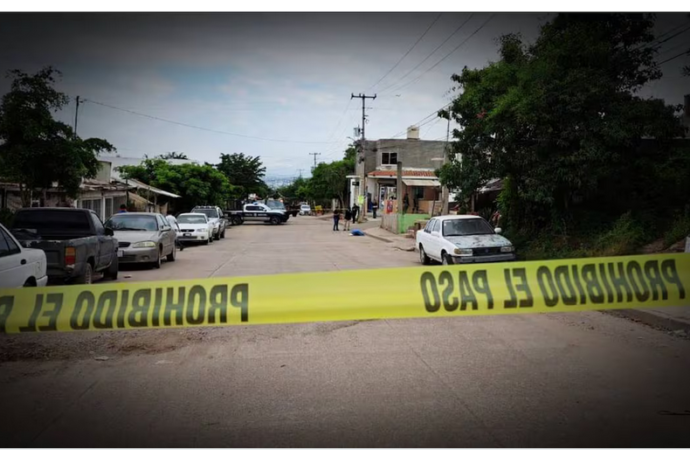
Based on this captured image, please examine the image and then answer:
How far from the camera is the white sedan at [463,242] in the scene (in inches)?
566

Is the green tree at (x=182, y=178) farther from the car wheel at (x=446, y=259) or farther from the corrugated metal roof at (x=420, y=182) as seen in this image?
the car wheel at (x=446, y=259)

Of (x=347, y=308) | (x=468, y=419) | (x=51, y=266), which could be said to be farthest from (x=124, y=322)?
(x=51, y=266)

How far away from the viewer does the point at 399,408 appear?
15.5 feet

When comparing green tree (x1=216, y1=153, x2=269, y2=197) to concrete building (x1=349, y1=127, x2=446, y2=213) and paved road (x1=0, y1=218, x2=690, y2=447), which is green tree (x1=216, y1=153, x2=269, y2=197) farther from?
paved road (x1=0, y1=218, x2=690, y2=447)

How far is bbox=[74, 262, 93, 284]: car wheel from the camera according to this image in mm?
10609

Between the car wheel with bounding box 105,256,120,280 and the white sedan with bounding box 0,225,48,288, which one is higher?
the white sedan with bounding box 0,225,48,288

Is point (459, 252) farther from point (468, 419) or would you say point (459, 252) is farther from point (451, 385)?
point (468, 419)

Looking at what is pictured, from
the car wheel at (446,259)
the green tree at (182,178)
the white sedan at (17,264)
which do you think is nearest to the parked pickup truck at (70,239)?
the white sedan at (17,264)

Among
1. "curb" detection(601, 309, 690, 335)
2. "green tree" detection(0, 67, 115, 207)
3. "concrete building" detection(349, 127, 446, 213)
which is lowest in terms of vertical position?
"curb" detection(601, 309, 690, 335)

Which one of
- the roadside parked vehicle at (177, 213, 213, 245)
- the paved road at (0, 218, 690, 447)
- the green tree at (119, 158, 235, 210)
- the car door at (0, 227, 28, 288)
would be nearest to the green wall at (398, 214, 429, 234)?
the roadside parked vehicle at (177, 213, 213, 245)

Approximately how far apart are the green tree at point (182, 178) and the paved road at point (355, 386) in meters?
34.4

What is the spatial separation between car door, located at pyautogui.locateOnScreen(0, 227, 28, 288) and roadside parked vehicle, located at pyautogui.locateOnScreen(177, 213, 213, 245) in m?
17.7

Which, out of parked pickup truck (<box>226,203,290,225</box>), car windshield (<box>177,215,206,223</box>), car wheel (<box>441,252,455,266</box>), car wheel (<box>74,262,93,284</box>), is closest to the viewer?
car wheel (<box>74,262,93,284</box>)

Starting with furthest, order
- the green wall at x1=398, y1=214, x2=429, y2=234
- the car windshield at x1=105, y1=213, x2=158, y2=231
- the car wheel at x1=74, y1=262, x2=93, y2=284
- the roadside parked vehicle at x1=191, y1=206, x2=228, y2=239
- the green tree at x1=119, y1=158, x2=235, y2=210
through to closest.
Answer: the green tree at x1=119, y1=158, x2=235, y2=210 < the green wall at x1=398, y1=214, x2=429, y2=234 < the roadside parked vehicle at x1=191, y1=206, x2=228, y2=239 < the car windshield at x1=105, y1=213, x2=158, y2=231 < the car wheel at x1=74, y1=262, x2=93, y2=284
